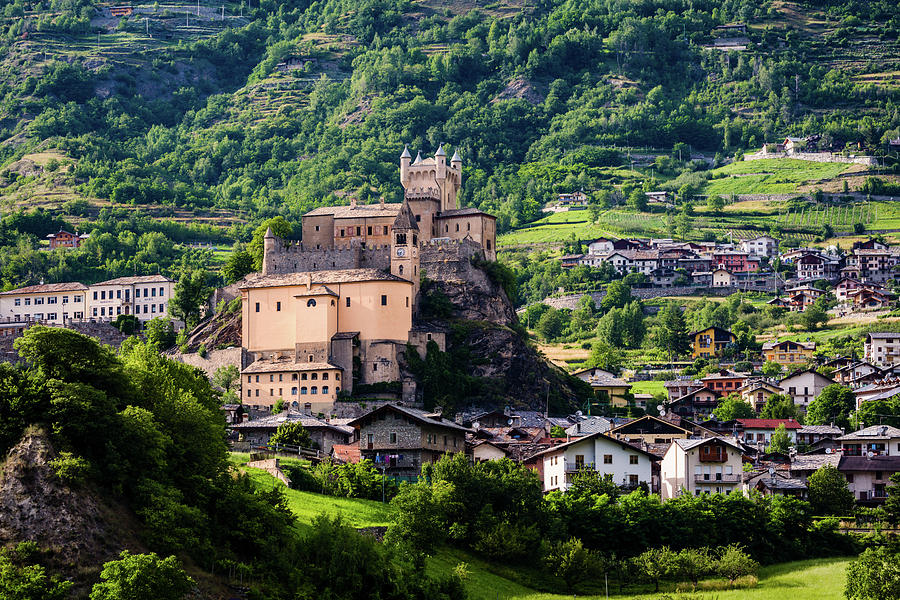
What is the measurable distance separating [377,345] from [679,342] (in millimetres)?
57710

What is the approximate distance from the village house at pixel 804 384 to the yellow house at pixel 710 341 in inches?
843

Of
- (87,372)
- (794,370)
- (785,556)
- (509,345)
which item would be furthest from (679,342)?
(87,372)

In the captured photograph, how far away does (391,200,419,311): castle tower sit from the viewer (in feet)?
363

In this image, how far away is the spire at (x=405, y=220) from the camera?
368 ft

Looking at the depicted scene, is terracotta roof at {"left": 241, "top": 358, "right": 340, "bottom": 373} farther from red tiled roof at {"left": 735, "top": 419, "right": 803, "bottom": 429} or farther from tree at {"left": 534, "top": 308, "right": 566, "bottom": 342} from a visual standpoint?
tree at {"left": 534, "top": 308, "right": 566, "bottom": 342}

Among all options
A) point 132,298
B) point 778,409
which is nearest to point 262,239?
point 132,298

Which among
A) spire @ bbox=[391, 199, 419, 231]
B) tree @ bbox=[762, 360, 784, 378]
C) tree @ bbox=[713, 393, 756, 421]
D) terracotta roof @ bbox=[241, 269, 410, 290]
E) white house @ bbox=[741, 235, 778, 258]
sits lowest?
tree @ bbox=[713, 393, 756, 421]

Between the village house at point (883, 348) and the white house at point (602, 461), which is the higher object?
the village house at point (883, 348)

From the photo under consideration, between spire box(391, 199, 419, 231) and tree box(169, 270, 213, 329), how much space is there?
65.0 feet

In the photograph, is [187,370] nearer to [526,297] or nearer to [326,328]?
[326,328]

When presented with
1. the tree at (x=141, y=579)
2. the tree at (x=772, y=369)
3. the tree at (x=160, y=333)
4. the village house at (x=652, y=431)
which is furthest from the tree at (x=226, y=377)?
the tree at (x=772, y=369)

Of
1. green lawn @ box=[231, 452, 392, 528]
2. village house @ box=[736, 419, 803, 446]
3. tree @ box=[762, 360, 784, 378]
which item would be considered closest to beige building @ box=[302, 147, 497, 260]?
village house @ box=[736, 419, 803, 446]

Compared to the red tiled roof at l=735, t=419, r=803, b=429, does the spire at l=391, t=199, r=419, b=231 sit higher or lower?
higher

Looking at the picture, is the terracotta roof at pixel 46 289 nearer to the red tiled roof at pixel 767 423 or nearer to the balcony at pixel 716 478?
the red tiled roof at pixel 767 423
